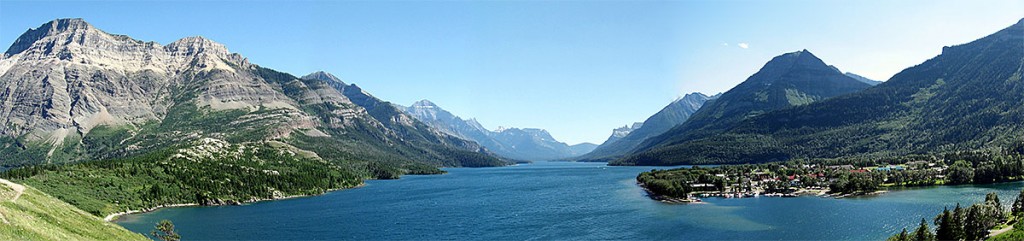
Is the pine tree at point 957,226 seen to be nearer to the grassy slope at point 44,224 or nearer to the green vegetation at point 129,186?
the grassy slope at point 44,224

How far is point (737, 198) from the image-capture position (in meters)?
171

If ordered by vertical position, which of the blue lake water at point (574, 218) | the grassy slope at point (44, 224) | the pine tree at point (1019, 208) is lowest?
the blue lake water at point (574, 218)

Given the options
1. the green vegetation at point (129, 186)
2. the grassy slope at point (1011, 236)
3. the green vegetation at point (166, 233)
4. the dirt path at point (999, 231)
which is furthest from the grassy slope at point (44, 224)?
the dirt path at point (999, 231)

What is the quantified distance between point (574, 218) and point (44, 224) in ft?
317

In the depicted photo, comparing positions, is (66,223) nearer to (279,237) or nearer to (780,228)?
(279,237)

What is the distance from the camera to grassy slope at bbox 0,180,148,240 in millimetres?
57084

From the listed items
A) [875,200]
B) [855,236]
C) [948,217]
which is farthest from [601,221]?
[875,200]

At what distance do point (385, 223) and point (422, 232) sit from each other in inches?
705

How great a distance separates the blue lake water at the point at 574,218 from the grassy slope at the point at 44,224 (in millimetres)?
29944

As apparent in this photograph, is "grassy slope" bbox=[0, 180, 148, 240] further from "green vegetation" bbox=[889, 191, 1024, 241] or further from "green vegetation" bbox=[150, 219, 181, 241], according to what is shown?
"green vegetation" bbox=[889, 191, 1024, 241]

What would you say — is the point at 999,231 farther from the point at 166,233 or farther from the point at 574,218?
the point at 166,233

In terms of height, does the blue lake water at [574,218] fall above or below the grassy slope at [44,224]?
below

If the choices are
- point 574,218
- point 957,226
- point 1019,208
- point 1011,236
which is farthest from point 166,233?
point 1019,208

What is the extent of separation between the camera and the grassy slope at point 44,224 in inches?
2247
